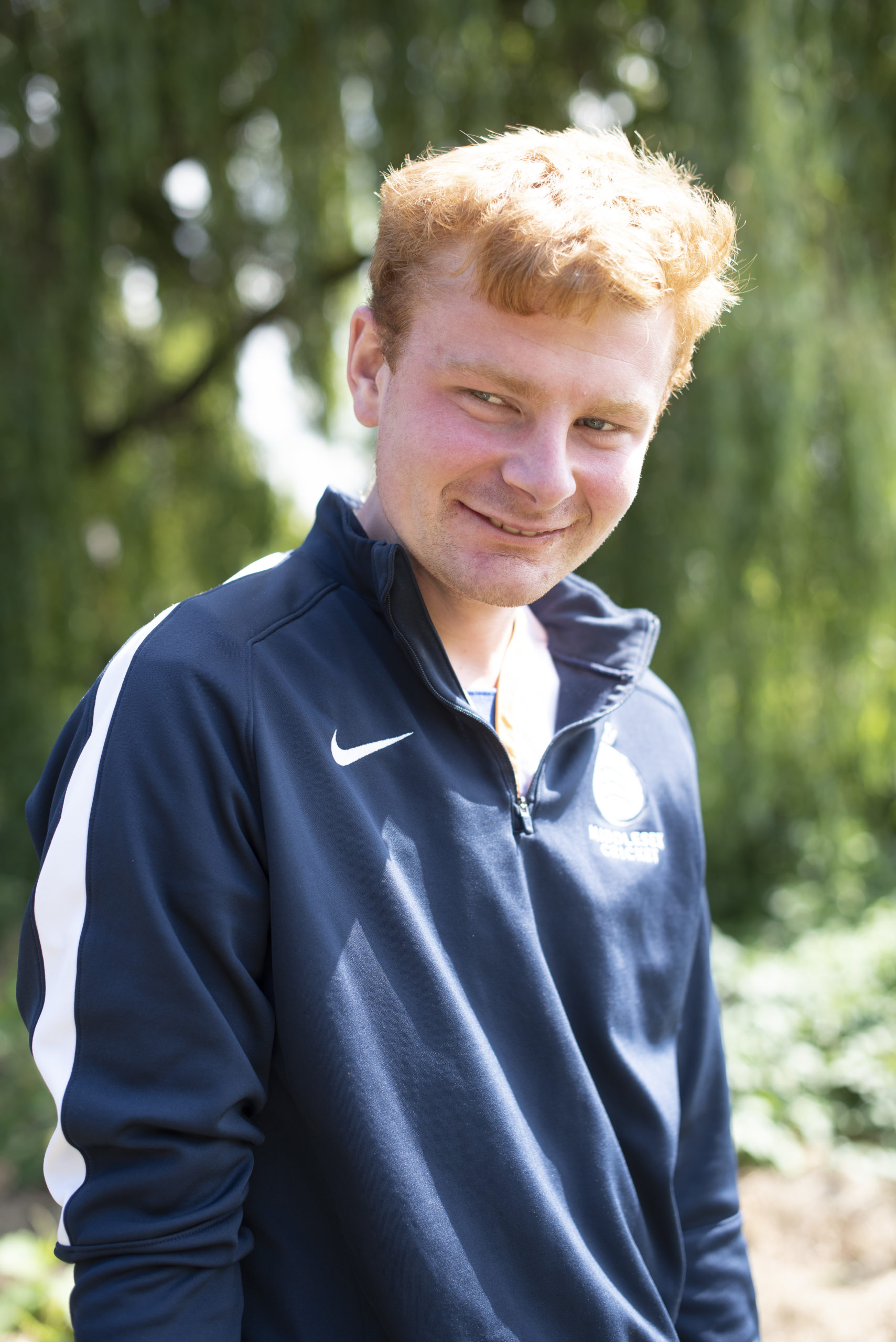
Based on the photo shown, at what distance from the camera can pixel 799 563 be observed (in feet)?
12.9

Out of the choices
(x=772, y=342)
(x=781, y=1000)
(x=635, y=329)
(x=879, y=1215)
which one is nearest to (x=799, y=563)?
(x=772, y=342)

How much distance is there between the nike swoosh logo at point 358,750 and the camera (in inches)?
42.3

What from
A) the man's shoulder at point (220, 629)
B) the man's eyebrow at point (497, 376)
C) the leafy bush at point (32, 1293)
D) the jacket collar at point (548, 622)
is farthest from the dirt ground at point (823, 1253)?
the man's eyebrow at point (497, 376)

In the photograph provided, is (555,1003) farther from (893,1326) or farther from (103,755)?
(893,1326)

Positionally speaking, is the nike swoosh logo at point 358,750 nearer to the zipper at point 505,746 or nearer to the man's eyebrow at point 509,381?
the zipper at point 505,746

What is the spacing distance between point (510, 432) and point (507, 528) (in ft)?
0.36

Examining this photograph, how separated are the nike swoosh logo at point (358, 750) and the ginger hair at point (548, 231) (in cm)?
44

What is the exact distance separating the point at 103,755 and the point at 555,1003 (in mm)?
577

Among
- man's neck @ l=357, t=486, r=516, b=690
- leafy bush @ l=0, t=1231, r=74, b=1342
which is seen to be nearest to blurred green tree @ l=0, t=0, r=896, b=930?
leafy bush @ l=0, t=1231, r=74, b=1342

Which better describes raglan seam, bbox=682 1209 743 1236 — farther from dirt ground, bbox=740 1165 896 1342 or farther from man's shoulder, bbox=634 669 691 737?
dirt ground, bbox=740 1165 896 1342

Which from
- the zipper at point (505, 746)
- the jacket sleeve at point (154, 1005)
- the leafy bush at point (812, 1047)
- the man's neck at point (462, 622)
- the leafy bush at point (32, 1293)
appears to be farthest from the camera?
the leafy bush at point (812, 1047)

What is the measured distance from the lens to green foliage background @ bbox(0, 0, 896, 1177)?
11.7 feet

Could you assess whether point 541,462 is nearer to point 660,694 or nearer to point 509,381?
point 509,381

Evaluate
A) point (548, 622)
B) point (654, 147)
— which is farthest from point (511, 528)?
point (654, 147)
